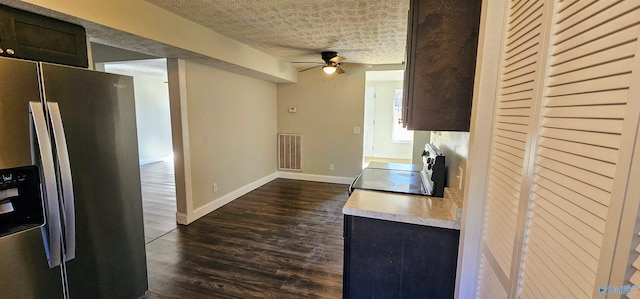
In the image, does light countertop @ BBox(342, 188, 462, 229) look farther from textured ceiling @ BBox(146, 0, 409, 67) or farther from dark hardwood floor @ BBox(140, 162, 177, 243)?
dark hardwood floor @ BBox(140, 162, 177, 243)

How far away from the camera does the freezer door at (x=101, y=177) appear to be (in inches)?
57.8

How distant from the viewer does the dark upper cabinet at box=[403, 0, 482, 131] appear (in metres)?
1.30

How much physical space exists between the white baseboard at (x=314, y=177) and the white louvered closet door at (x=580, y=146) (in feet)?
15.0

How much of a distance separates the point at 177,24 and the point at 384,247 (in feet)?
8.69

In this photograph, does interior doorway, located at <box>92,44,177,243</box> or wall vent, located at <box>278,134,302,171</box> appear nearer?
interior doorway, located at <box>92,44,177,243</box>

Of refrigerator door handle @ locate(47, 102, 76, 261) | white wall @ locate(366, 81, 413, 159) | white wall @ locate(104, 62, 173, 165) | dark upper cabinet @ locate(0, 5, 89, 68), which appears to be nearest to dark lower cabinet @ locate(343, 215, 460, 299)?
refrigerator door handle @ locate(47, 102, 76, 261)

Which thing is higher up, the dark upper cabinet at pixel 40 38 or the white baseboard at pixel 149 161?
the dark upper cabinet at pixel 40 38

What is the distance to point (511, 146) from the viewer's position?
0.96 m

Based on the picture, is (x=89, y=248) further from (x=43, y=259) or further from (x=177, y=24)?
(x=177, y=24)

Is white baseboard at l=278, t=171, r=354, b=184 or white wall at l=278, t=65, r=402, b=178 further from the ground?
white wall at l=278, t=65, r=402, b=178

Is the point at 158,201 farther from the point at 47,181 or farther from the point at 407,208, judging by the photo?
the point at 407,208

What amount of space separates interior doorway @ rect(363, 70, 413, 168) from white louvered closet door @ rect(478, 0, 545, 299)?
656cm

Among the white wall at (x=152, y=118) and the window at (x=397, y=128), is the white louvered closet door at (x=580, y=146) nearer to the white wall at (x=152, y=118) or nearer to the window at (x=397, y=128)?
the window at (x=397, y=128)

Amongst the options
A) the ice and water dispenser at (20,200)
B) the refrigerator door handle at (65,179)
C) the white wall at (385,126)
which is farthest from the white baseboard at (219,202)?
the white wall at (385,126)
